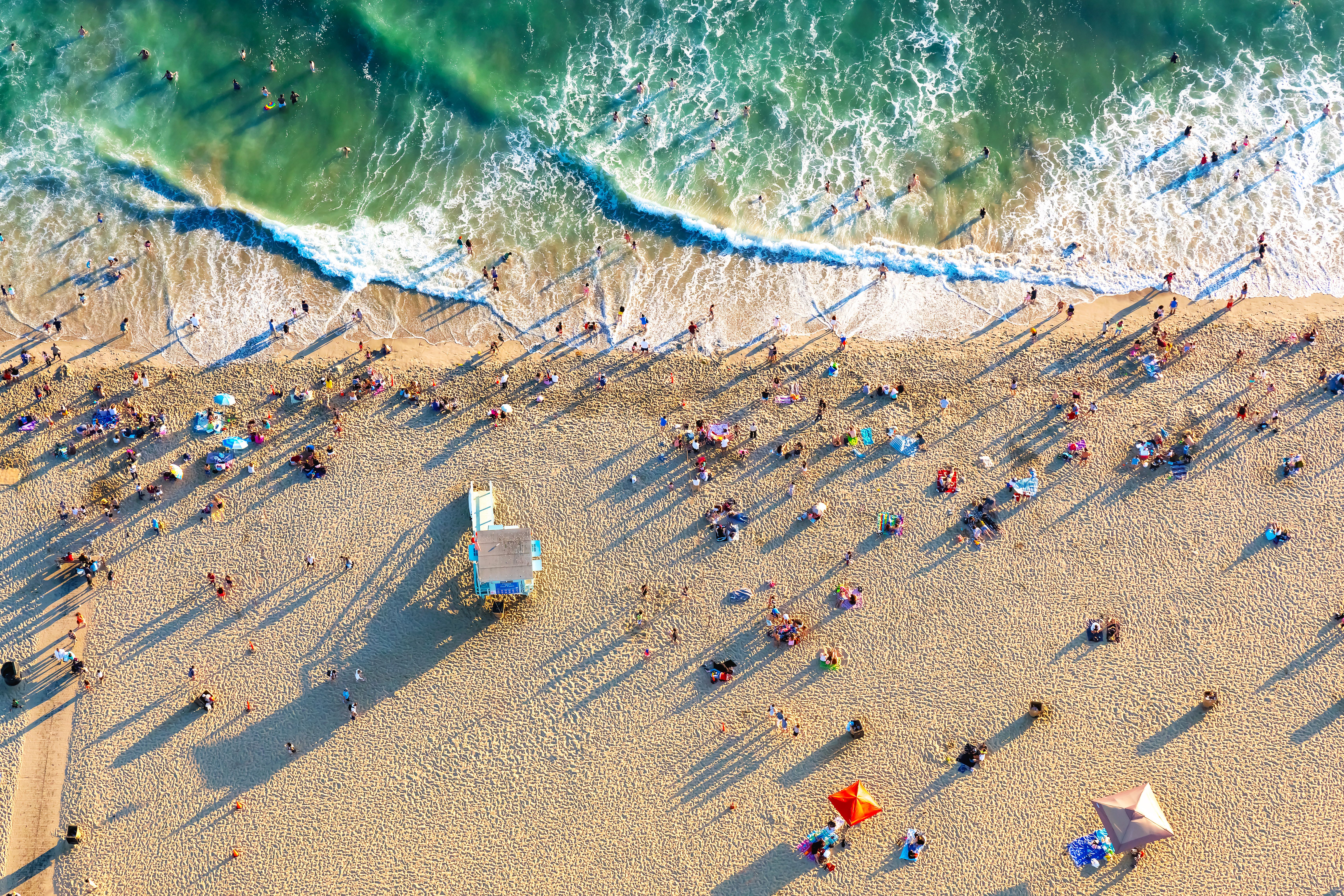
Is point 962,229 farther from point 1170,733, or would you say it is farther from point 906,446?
point 1170,733

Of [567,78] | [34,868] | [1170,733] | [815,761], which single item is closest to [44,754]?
[34,868]

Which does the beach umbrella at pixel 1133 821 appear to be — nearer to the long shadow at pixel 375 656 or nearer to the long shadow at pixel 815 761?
the long shadow at pixel 815 761

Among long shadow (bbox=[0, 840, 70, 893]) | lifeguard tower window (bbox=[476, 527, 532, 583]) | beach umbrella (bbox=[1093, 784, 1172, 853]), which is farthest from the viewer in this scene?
lifeguard tower window (bbox=[476, 527, 532, 583])

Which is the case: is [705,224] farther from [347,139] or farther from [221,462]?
[221,462]

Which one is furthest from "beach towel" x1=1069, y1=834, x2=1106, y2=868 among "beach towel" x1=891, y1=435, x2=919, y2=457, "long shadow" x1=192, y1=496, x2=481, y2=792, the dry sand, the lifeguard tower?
"long shadow" x1=192, y1=496, x2=481, y2=792

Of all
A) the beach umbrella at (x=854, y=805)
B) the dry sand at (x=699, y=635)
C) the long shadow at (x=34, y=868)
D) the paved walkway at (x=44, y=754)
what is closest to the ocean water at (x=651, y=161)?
the dry sand at (x=699, y=635)

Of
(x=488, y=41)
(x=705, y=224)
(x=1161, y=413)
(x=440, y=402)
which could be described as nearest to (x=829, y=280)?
(x=705, y=224)

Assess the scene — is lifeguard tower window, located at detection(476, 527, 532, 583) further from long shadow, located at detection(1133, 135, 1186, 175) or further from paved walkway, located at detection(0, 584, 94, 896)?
long shadow, located at detection(1133, 135, 1186, 175)
